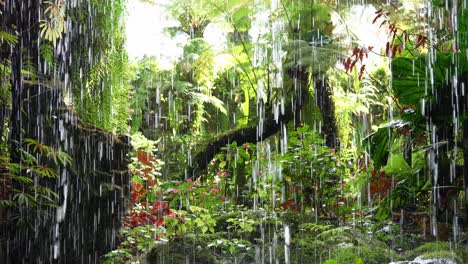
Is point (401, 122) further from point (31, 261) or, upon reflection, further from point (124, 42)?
point (31, 261)

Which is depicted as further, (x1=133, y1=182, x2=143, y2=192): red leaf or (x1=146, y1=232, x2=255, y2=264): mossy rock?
(x1=133, y1=182, x2=143, y2=192): red leaf

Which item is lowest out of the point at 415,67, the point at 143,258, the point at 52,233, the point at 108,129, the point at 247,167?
the point at 143,258

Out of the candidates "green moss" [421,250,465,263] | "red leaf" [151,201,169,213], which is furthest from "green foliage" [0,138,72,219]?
"green moss" [421,250,465,263]

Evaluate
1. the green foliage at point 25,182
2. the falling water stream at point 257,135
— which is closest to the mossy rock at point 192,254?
the falling water stream at point 257,135

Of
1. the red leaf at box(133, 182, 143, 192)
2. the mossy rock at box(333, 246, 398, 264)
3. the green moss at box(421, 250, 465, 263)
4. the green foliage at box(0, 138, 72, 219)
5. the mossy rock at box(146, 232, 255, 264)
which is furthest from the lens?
the red leaf at box(133, 182, 143, 192)

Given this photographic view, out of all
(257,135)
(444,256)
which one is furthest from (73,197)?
(257,135)

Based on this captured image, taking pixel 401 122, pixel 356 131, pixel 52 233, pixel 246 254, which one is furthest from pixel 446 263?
pixel 356 131

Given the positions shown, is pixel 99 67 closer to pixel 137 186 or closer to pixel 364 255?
pixel 137 186

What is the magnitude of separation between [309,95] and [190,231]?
2.47 m

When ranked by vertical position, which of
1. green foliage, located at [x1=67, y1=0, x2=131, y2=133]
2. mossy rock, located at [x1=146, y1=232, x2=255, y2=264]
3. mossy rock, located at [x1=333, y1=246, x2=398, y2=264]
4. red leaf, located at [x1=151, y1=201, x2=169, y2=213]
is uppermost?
green foliage, located at [x1=67, y1=0, x2=131, y2=133]

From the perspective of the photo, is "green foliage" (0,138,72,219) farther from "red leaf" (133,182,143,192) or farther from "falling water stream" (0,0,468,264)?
"red leaf" (133,182,143,192)

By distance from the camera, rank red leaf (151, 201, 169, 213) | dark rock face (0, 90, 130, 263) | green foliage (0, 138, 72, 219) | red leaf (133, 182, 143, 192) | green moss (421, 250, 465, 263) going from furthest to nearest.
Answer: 1. red leaf (133, 182, 143, 192)
2. red leaf (151, 201, 169, 213)
3. dark rock face (0, 90, 130, 263)
4. green moss (421, 250, 465, 263)
5. green foliage (0, 138, 72, 219)

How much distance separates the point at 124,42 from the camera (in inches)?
167

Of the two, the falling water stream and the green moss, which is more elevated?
the falling water stream
